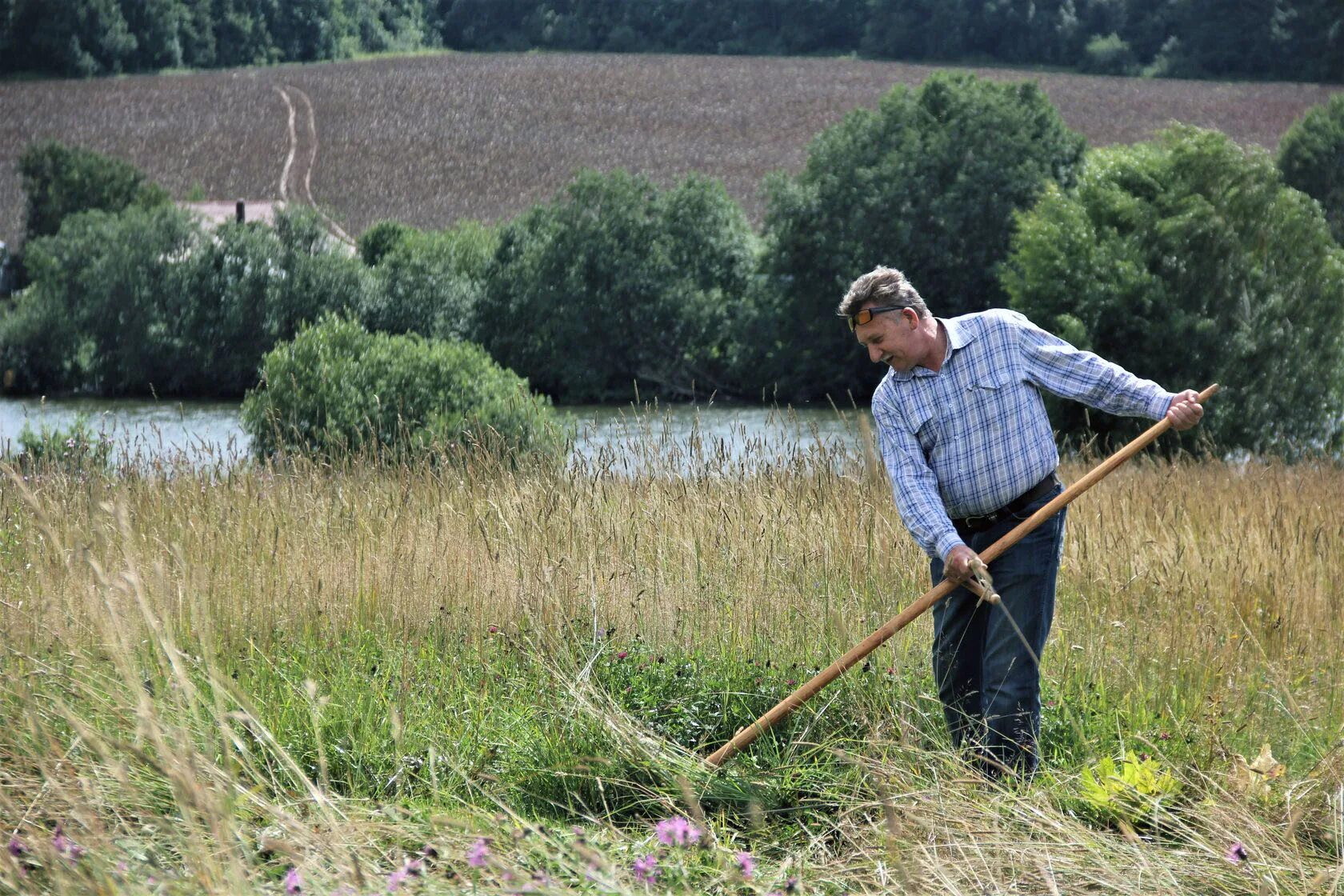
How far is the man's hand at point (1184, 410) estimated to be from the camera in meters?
3.60

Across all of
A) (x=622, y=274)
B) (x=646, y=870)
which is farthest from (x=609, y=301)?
(x=646, y=870)

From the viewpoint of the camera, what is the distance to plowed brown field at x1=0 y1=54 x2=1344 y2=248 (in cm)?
3984

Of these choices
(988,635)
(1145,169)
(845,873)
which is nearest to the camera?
(845,873)

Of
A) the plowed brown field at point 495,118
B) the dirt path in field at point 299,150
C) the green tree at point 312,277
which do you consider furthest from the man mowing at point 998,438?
the dirt path in field at point 299,150

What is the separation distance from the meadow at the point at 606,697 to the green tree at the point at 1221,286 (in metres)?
13.6

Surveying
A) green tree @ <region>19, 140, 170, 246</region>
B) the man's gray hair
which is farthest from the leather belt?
green tree @ <region>19, 140, 170, 246</region>

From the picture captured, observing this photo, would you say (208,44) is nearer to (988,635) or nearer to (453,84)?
(453,84)

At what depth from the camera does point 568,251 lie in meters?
31.4

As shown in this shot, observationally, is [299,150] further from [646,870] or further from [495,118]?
[646,870]

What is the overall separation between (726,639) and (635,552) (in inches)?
21.4

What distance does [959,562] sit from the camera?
3480 mm

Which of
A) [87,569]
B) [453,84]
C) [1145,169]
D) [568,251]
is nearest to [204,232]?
[568,251]

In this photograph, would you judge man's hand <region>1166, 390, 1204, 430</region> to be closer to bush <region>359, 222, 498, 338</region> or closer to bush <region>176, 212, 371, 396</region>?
bush <region>359, 222, 498, 338</region>

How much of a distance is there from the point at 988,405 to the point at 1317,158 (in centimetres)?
4042
